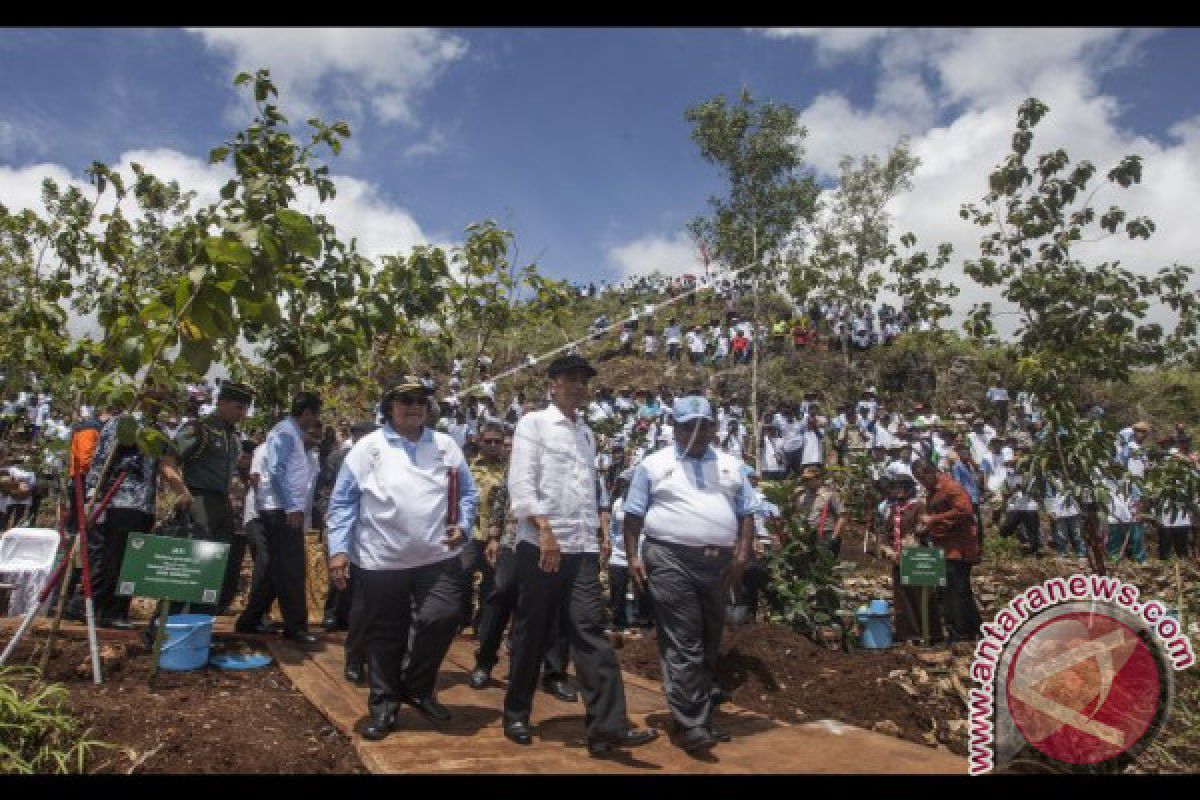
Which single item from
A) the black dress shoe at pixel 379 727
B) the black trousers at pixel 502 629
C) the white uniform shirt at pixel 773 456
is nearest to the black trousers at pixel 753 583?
the black trousers at pixel 502 629

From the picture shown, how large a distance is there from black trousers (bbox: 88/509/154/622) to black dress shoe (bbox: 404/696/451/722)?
2833mm

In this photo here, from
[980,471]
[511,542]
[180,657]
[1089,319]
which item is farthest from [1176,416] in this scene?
[180,657]

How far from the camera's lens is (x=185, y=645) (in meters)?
4.74

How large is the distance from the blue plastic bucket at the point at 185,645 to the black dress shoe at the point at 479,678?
1.59 m

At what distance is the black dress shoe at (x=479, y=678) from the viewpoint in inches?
202

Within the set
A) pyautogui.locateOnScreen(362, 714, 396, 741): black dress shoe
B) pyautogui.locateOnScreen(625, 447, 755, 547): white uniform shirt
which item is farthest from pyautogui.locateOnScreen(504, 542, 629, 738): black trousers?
pyautogui.locateOnScreen(362, 714, 396, 741): black dress shoe

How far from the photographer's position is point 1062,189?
21.0ft

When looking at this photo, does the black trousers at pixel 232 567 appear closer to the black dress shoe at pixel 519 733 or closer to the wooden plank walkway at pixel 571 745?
the wooden plank walkway at pixel 571 745

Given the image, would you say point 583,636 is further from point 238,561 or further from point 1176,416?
point 1176,416

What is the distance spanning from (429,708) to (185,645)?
168cm

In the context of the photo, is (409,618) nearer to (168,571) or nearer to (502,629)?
(502,629)

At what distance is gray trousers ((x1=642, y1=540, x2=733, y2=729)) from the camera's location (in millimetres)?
3963
